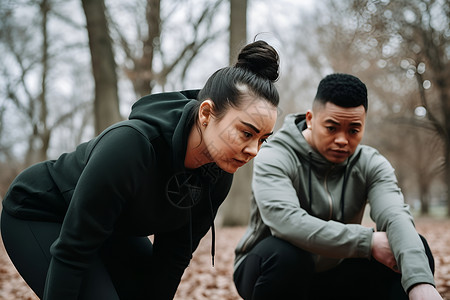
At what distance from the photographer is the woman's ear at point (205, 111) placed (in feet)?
5.66

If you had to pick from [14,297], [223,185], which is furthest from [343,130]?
[14,297]

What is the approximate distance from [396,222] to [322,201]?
17.9 inches

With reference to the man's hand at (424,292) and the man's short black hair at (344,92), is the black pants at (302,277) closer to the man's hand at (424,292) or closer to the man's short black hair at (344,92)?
the man's hand at (424,292)

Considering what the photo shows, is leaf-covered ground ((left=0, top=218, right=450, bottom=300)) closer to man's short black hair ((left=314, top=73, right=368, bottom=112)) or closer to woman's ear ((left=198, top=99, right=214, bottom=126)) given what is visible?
man's short black hair ((left=314, top=73, right=368, bottom=112))

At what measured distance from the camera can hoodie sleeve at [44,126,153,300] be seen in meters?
1.52

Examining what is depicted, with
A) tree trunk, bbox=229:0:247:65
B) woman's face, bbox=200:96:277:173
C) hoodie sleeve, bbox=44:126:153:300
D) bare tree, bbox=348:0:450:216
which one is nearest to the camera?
hoodie sleeve, bbox=44:126:153:300

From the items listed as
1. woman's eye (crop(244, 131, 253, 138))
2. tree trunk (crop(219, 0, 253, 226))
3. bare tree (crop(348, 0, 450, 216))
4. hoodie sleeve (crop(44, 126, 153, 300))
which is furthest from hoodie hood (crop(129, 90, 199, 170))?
tree trunk (crop(219, 0, 253, 226))

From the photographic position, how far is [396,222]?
210 cm

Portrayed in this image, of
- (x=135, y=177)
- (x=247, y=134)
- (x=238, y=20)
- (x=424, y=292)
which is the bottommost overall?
(x=424, y=292)

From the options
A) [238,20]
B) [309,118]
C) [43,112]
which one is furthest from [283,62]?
[43,112]

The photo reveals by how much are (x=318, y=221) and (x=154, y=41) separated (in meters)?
8.93

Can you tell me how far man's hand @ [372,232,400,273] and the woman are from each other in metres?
0.86

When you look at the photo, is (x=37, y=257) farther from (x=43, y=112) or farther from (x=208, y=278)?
(x=43, y=112)

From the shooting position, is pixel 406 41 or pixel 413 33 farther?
pixel 413 33
